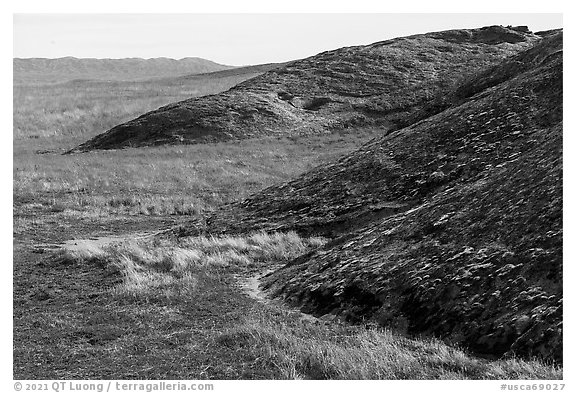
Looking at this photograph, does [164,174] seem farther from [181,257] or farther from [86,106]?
[86,106]

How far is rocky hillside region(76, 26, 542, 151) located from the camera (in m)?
47.1

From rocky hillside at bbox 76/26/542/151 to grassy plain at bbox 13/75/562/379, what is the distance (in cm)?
1477

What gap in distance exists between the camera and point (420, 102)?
2021 inches

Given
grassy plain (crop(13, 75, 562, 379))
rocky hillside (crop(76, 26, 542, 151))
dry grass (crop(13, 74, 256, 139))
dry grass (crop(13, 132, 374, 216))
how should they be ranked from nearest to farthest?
grassy plain (crop(13, 75, 562, 379)) → dry grass (crop(13, 132, 374, 216)) → rocky hillside (crop(76, 26, 542, 151)) → dry grass (crop(13, 74, 256, 139))

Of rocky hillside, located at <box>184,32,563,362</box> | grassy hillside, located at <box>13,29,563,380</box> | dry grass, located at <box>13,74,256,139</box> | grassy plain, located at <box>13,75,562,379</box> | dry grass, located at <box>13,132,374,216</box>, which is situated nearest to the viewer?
grassy plain, located at <box>13,75,562,379</box>

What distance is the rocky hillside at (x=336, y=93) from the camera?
155 ft

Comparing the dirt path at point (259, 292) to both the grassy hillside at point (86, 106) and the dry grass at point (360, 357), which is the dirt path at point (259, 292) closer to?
the dry grass at point (360, 357)

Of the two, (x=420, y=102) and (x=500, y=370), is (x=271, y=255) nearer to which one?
(x=500, y=370)

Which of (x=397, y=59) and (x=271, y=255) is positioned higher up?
(x=397, y=59)

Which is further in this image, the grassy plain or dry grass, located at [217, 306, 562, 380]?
the grassy plain

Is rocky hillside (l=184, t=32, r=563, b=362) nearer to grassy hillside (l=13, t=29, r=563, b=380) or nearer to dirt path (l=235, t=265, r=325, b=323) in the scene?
grassy hillside (l=13, t=29, r=563, b=380)

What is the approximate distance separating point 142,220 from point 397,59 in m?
39.1

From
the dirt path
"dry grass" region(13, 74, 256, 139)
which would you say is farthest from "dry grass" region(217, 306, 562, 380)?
"dry grass" region(13, 74, 256, 139)

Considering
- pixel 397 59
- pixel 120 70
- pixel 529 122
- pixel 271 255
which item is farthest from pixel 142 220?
pixel 120 70
